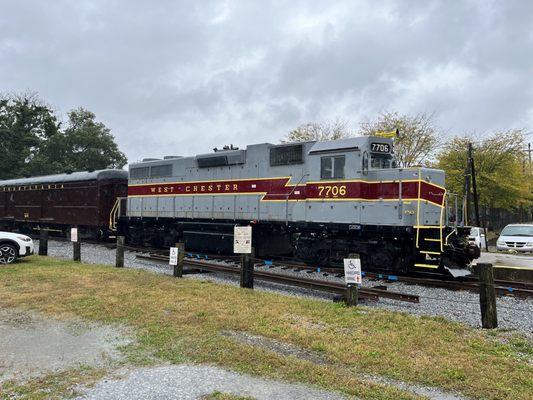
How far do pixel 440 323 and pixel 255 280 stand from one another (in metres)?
5.39

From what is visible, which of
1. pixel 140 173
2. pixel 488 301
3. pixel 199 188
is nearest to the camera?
pixel 488 301

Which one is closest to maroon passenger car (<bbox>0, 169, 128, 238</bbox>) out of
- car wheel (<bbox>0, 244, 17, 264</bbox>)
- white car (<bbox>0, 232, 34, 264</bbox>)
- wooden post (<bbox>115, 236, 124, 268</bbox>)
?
white car (<bbox>0, 232, 34, 264</bbox>)

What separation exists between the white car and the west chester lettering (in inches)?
229

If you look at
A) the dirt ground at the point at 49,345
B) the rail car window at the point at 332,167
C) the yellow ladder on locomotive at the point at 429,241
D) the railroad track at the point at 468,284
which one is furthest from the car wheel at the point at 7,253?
the yellow ladder on locomotive at the point at 429,241

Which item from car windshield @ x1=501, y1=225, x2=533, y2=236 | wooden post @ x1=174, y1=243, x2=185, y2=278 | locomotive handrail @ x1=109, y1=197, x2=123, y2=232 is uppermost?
locomotive handrail @ x1=109, y1=197, x2=123, y2=232

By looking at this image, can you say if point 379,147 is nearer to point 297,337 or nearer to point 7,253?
point 297,337

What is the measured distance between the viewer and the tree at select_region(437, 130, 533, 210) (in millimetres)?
36750

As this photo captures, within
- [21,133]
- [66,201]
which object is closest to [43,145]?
[21,133]

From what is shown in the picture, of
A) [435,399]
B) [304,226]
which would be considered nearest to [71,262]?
[304,226]

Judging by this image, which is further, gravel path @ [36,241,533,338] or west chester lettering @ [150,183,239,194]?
west chester lettering @ [150,183,239,194]

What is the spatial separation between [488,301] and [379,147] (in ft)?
22.5

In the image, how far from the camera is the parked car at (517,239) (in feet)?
71.1

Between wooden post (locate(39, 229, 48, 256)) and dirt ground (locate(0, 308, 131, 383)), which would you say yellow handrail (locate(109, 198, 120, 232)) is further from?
dirt ground (locate(0, 308, 131, 383))

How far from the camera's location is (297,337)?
6.27 m
